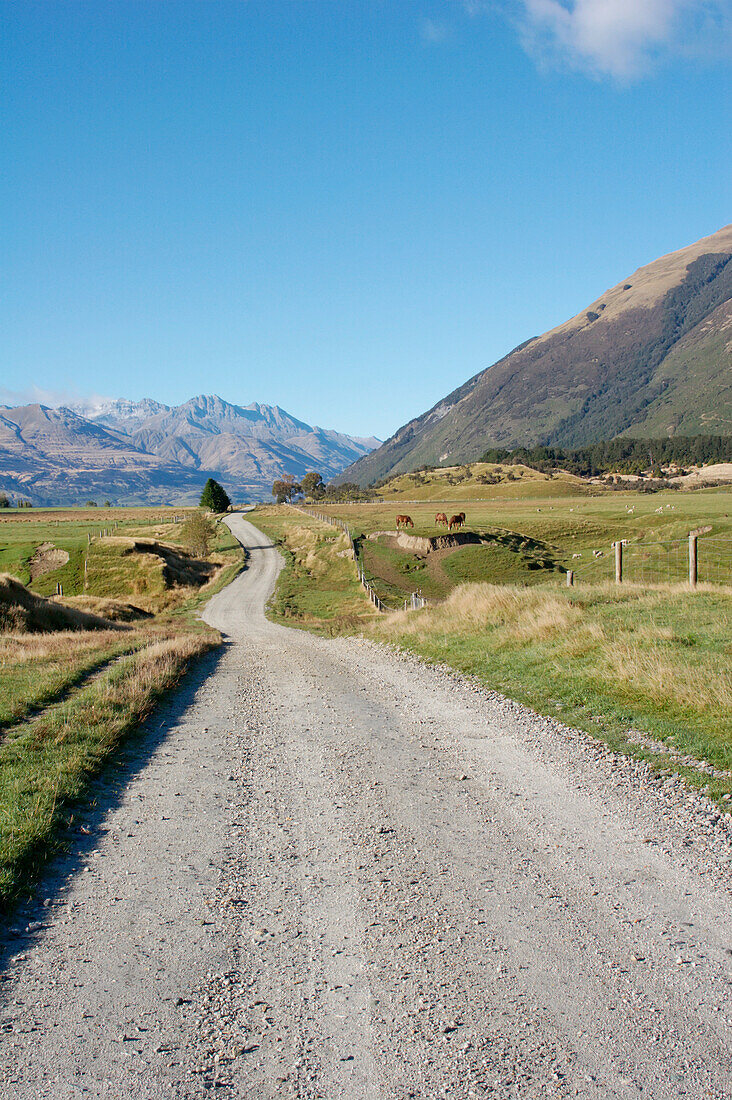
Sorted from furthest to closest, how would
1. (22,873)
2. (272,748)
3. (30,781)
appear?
(272,748), (30,781), (22,873)

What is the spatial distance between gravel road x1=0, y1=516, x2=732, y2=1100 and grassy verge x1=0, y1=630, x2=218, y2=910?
30 cm

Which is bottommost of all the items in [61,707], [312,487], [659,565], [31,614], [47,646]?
[659,565]

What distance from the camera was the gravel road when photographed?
378cm

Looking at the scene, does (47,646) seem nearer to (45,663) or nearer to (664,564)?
(45,663)

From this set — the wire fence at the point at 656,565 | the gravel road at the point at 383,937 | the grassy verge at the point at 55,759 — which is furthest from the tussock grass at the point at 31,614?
the gravel road at the point at 383,937

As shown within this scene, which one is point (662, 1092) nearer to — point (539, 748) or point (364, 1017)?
point (364, 1017)

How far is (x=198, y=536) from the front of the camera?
3137 inches

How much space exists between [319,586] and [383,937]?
49.5 meters

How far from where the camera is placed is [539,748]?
9.38 meters

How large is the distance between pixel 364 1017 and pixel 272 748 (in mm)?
6275

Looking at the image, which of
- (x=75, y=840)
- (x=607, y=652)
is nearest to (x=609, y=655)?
(x=607, y=652)

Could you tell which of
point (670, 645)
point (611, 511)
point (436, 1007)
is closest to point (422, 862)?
point (436, 1007)

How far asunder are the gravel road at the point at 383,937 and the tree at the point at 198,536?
232ft

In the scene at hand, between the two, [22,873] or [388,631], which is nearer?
[22,873]
